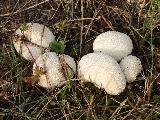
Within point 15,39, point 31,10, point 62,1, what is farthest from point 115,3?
point 15,39

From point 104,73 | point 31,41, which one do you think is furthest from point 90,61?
point 31,41

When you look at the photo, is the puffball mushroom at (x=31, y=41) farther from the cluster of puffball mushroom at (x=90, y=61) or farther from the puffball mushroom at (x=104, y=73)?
the puffball mushroom at (x=104, y=73)

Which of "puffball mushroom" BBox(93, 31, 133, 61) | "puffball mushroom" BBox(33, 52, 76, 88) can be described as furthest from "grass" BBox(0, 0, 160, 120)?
"puffball mushroom" BBox(93, 31, 133, 61)

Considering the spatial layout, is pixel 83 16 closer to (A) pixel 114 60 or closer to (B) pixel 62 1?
(B) pixel 62 1

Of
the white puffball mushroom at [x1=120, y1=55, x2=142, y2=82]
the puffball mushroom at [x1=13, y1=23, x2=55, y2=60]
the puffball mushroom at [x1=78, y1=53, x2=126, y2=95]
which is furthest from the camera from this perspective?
the puffball mushroom at [x1=13, y1=23, x2=55, y2=60]

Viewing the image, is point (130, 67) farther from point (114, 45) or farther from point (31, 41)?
point (31, 41)

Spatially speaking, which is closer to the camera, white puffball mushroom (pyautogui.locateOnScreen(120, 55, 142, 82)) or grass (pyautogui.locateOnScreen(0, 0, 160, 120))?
grass (pyautogui.locateOnScreen(0, 0, 160, 120))

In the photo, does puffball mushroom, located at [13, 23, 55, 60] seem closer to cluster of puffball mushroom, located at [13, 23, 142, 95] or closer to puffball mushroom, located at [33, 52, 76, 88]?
cluster of puffball mushroom, located at [13, 23, 142, 95]

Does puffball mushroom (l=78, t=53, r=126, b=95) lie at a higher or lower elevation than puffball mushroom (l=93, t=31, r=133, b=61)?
lower
